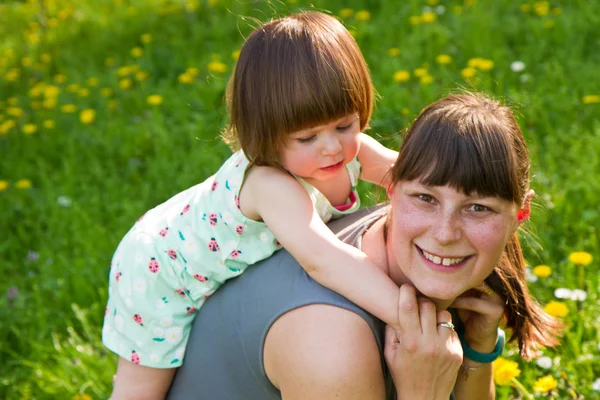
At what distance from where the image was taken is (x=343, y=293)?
1771 mm

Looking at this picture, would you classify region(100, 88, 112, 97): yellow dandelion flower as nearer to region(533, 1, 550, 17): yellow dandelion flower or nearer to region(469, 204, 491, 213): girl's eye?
region(533, 1, 550, 17): yellow dandelion flower

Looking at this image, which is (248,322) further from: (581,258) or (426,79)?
(426,79)

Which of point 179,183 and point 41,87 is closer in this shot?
point 179,183

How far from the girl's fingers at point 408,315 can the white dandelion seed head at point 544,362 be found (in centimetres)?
80

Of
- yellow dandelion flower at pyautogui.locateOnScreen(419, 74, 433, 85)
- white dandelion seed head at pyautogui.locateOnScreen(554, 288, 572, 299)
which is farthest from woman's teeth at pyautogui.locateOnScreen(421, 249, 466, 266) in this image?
yellow dandelion flower at pyautogui.locateOnScreen(419, 74, 433, 85)

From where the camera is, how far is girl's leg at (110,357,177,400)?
2162mm

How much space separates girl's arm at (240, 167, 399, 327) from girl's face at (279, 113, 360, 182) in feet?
0.14

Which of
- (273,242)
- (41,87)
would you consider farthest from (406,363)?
(41,87)

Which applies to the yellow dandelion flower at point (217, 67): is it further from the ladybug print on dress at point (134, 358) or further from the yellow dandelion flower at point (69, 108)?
the ladybug print on dress at point (134, 358)

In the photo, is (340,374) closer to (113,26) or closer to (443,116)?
(443,116)

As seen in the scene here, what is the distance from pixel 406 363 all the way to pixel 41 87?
390cm

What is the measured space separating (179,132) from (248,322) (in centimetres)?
250

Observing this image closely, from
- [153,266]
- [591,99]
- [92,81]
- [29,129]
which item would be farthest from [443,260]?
[92,81]

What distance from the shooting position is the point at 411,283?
1.91m
